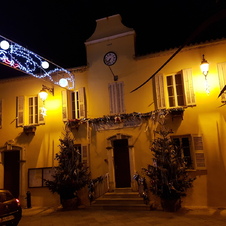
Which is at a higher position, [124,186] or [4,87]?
[4,87]

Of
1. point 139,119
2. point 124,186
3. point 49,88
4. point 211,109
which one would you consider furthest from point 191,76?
point 49,88

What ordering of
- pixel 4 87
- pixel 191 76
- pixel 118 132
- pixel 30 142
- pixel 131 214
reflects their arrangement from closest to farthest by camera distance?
1. pixel 131 214
2. pixel 191 76
3. pixel 118 132
4. pixel 30 142
5. pixel 4 87

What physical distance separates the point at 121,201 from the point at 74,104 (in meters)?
5.39

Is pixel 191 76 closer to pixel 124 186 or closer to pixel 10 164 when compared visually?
pixel 124 186

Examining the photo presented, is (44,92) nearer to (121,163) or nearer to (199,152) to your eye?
(121,163)

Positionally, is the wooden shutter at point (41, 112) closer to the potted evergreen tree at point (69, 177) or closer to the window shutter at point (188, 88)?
the potted evergreen tree at point (69, 177)

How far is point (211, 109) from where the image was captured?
10.1 meters

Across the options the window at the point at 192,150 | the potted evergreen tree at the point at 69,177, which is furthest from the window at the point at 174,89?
the potted evergreen tree at the point at 69,177

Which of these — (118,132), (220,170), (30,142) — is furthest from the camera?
(30,142)

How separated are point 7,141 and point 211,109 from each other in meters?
10.1

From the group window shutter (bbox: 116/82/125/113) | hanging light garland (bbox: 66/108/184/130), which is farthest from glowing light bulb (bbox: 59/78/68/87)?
window shutter (bbox: 116/82/125/113)

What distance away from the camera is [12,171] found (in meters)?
13.1

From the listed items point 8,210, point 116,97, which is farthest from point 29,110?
point 8,210

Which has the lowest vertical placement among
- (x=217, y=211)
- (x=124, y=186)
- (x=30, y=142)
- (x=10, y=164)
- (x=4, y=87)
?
(x=217, y=211)
